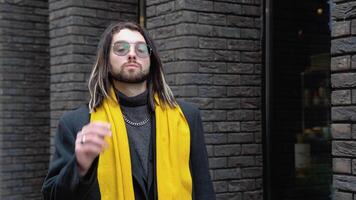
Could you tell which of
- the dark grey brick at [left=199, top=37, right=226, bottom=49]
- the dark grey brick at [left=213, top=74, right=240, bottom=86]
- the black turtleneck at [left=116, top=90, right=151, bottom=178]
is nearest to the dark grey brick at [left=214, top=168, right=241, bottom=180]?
the dark grey brick at [left=213, top=74, right=240, bottom=86]

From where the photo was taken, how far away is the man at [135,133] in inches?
89.9

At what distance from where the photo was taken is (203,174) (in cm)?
251

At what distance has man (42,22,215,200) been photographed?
228cm

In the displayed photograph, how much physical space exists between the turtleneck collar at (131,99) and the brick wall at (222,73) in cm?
192

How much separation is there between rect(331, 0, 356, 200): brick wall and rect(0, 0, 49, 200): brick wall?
4.54 metres

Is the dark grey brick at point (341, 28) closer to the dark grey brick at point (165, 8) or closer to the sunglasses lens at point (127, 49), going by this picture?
the sunglasses lens at point (127, 49)

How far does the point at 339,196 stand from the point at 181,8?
6.44 ft

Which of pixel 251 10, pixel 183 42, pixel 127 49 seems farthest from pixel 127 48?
pixel 251 10

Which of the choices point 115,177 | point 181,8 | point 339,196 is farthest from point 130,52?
point 181,8

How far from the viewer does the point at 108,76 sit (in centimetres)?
246

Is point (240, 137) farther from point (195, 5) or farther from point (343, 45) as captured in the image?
point (343, 45)

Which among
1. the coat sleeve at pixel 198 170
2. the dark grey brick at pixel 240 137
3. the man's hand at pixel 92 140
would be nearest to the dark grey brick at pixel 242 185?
the dark grey brick at pixel 240 137

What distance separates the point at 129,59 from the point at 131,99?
0.17m

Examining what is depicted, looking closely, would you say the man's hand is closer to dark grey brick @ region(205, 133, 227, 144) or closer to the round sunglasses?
the round sunglasses
